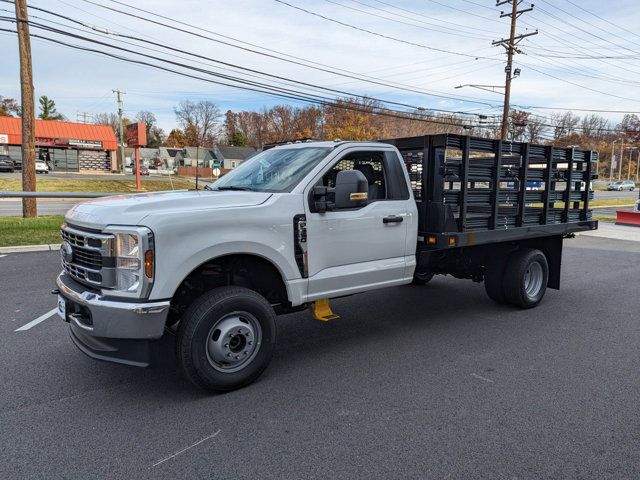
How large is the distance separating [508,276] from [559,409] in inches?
118

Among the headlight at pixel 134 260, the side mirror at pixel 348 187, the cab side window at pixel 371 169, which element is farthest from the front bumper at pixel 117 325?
the cab side window at pixel 371 169

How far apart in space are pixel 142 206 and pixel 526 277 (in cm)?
532

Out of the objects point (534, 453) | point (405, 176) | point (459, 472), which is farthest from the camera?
point (405, 176)

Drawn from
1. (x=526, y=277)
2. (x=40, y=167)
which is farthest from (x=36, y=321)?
(x=40, y=167)

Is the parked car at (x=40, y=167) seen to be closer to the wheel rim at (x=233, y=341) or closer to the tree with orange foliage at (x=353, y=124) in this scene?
the tree with orange foliage at (x=353, y=124)

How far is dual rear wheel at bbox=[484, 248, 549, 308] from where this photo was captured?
6.42 m

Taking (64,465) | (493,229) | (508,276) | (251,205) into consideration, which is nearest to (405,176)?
(493,229)

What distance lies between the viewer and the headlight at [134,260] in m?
3.41

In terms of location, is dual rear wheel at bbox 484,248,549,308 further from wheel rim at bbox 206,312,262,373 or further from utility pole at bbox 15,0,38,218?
utility pole at bbox 15,0,38,218

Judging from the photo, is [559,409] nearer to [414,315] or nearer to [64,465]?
[414,315]

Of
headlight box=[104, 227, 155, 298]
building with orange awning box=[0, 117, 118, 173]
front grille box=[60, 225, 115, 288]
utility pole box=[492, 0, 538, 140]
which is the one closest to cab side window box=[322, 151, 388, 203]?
headlight box=[104, 227, 155, 298]

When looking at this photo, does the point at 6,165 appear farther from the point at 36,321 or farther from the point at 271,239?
the point at 271,239

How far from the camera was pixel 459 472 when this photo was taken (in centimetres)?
288

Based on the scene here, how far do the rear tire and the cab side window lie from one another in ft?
8.34
